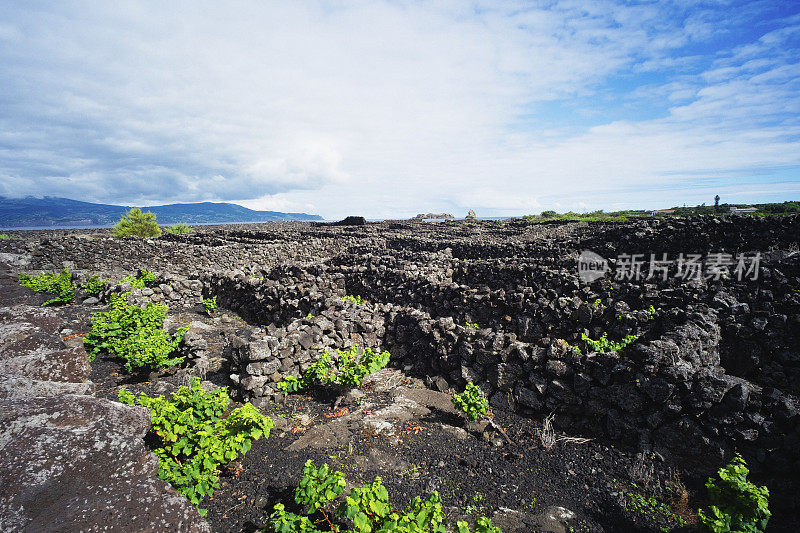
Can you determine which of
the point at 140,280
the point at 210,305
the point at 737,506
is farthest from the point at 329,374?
the point at 140,280

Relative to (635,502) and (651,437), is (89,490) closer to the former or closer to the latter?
(635,502)

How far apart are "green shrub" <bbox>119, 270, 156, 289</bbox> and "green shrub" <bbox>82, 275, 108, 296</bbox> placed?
719 millimetres

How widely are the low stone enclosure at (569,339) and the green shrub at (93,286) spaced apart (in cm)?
66

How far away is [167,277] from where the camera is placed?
1576 centimetres

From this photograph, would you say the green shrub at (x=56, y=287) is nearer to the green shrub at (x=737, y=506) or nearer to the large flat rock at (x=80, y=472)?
the large flat rock at (x=80, y=472)

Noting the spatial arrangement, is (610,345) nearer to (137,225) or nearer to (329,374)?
(329,374)

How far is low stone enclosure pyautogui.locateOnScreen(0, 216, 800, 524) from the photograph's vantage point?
5773mm

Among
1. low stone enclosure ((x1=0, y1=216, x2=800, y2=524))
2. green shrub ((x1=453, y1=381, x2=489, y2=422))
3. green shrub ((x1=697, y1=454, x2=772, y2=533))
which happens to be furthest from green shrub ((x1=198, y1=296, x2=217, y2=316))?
Answer: green shrub ((x1=697, y1=454, x2=772, y2=533))

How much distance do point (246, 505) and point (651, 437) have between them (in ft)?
22.5

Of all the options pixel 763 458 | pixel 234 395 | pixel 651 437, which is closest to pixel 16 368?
pixel 234 395

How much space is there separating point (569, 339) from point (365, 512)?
748 cm

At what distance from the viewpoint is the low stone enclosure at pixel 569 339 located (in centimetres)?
577

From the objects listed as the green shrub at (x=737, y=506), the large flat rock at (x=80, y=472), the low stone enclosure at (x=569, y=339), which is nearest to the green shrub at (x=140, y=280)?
the low stone enclosure at (x=569, y=339)

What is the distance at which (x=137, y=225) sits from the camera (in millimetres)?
40062
